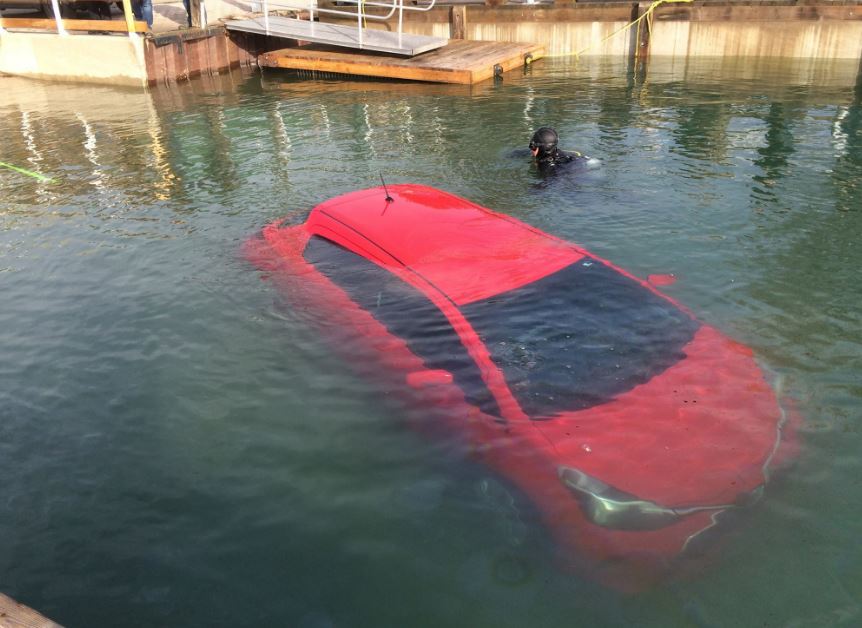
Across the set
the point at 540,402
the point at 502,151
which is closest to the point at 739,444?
the point at 540,402

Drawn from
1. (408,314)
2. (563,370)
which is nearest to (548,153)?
(408,314)

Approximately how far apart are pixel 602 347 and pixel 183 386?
3059 millimetres

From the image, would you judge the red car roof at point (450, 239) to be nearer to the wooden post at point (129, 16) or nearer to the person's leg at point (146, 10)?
the wooden post at point (129, 16)

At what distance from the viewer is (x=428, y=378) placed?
4707mm

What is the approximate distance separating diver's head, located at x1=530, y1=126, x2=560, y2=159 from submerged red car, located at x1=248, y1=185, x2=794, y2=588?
14.2 feet

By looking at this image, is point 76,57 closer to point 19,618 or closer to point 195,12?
point 195,12

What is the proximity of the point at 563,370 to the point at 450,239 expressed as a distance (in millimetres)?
1519

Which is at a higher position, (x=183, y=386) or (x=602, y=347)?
(x=602, y=347)

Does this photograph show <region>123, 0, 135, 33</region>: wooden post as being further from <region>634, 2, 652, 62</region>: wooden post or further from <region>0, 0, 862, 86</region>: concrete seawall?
<region>634, 2, 652, 62</region>: wooden post

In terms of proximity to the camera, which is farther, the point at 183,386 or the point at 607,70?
the point at 607,70

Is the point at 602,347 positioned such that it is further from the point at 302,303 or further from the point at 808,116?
the point at 808,116

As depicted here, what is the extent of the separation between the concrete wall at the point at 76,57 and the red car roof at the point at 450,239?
530 inches

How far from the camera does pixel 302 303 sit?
6016 mm

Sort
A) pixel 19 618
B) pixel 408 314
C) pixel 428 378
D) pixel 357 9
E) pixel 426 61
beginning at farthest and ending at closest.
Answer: pixel 357 9 → pixel 426 61 → pixel 408 314 → pixel 428 378 → pixel 19 618
